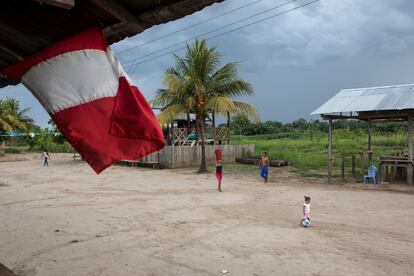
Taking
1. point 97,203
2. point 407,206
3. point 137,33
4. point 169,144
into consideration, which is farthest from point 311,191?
point 169,144

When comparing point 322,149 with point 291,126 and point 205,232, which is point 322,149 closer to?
point 205,232

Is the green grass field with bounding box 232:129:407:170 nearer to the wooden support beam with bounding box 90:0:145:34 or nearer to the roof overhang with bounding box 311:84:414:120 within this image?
the roof overhang with bounding box 311:84:414:120

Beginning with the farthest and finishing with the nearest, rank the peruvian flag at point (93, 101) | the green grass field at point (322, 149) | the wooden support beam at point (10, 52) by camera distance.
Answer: the green grass field at point (322, 149) < the wooden support beam at point (10, 52) < the peruvian flag at point (93, 101)

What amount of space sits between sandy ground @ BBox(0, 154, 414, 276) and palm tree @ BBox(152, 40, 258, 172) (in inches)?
292

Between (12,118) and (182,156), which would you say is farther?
(12,118)

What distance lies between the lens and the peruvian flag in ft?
10.00

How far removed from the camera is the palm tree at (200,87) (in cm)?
2134

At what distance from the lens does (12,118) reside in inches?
1604

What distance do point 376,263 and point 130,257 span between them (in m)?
3.68

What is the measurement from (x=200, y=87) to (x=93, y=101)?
18.2 m

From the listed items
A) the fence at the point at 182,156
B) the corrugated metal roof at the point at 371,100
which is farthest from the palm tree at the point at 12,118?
the corrugated metal roof at the point at 371,100

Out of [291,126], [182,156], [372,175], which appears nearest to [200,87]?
[182,156]

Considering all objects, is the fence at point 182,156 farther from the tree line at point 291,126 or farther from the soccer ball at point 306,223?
the tree line at point 291,126

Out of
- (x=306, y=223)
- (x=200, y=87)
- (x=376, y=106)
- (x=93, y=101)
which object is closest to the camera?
(x=93, y=101)
